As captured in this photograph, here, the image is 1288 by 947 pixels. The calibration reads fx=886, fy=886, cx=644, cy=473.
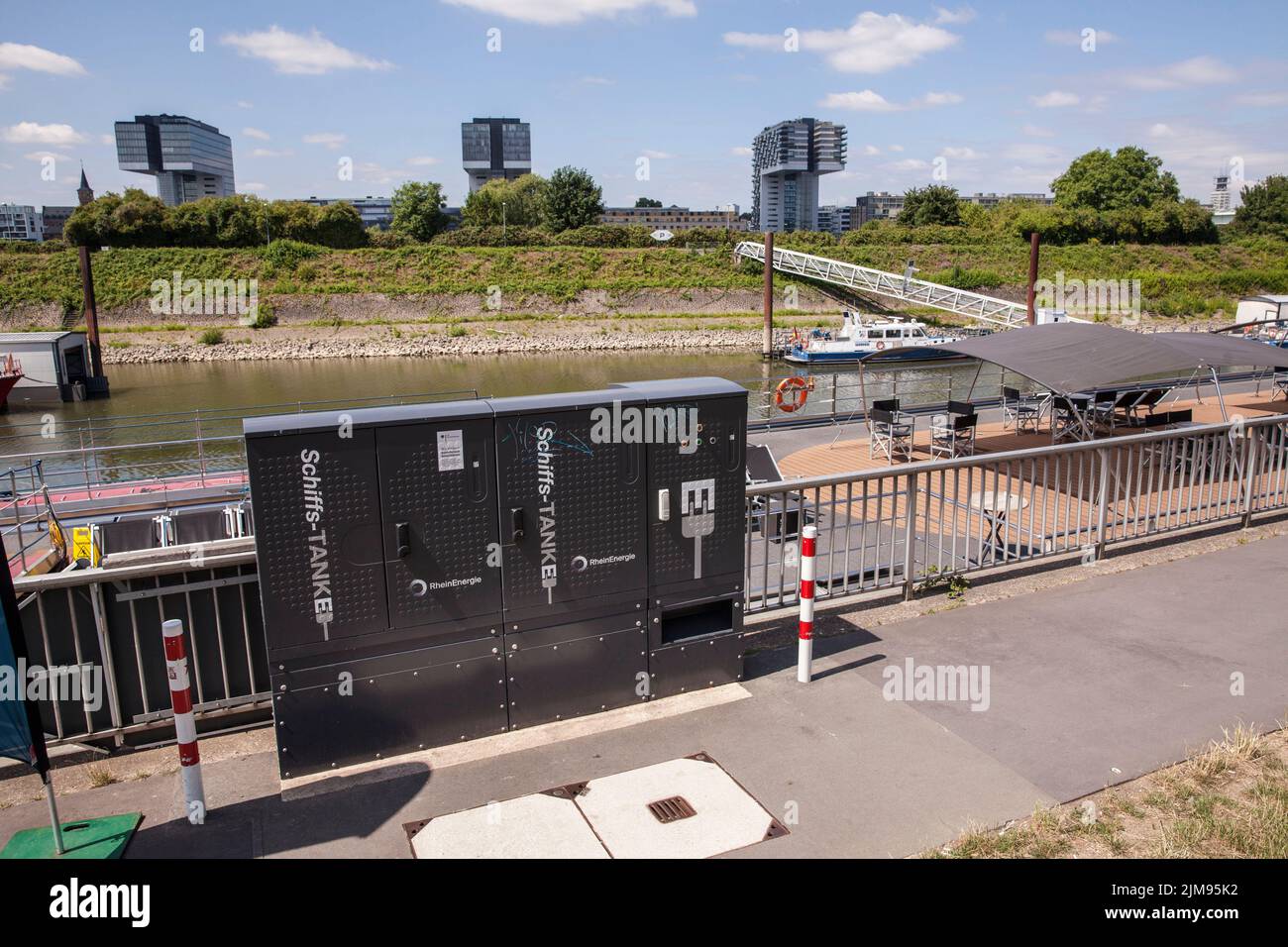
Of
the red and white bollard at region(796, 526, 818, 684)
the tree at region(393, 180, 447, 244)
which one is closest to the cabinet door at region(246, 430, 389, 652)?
the red and white bollard at region(796, 526, 818, 684)

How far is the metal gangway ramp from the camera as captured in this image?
5734cm

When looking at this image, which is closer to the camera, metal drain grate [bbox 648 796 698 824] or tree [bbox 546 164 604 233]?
metal drain grate [bbox 648 796 698 824]

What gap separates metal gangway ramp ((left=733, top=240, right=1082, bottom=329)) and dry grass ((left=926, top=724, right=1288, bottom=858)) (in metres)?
53.6

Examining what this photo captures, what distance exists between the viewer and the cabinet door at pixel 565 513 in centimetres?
526

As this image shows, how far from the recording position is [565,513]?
5.40 m

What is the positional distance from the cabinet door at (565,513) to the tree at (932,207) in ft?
296

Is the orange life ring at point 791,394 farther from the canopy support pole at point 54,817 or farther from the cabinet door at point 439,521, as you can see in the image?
the canopy support pole at point 54,817

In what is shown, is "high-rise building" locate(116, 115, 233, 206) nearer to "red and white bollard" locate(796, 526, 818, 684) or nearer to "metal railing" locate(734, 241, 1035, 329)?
"metal railing" locate(734, 241, 1035, 329)

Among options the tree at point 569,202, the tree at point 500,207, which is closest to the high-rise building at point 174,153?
the tree at point 500,207

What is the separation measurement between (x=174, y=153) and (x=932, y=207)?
152 m
